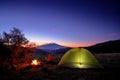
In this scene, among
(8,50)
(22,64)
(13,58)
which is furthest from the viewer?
(22,64)

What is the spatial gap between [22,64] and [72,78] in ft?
27.8

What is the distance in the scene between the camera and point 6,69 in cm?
1695

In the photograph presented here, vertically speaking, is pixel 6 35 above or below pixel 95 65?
above

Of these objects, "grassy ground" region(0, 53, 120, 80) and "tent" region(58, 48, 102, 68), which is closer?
"grassy ground" region(0, 53, 120, 80)

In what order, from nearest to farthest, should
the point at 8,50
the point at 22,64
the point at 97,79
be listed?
the point at 97,79 → the point at 8,50 → the point at 22,64

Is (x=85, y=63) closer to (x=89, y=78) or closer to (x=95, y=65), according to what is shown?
(x=95, y=65)

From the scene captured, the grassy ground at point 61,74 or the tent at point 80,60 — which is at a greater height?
the tent at point 80,60

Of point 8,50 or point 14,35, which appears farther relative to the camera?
point 14,35

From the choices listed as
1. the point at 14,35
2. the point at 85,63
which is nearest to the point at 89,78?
the point at 85,63

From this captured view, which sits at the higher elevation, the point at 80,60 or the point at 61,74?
the point at 80,60

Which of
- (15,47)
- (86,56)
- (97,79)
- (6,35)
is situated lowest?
(97,79)

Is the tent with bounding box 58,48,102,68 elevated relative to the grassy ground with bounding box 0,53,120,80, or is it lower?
elevated

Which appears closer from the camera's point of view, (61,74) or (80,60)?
(61,74)

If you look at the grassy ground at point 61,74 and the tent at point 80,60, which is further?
the tent at point 80,60
